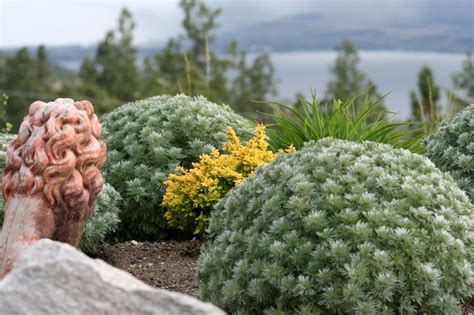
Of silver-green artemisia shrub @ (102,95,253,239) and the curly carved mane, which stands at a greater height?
the curly carved mane

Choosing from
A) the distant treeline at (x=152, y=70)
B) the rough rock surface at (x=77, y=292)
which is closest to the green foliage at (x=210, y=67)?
the distant treeline at (x=152, y=70)

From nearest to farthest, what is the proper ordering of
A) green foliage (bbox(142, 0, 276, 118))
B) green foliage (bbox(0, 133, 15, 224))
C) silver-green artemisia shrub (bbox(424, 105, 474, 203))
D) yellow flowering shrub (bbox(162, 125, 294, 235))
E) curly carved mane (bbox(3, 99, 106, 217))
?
curly carved mane (bbox(3, 99, 106, 217))
green foliage (bbox(0, 133, 15, 224))
silver-green artemisia shrub (bbox(424, 105, 474, 203))
yellow flowering shrub (bbox(162, 125, 294, 235))
green foliage (bbox(142, 0, 276, 118))

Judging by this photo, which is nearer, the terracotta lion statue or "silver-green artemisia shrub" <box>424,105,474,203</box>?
the terracotta lion statue

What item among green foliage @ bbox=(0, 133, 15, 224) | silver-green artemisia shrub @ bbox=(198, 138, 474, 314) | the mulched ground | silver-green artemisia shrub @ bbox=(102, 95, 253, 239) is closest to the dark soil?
the mulched ground

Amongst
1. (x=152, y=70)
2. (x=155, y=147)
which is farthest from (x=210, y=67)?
(x=155, y=147)

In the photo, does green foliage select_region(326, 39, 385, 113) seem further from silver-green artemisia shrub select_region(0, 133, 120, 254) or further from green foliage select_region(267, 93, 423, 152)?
silver-green artemisia shrub select_region(0, 133, 120, 254)

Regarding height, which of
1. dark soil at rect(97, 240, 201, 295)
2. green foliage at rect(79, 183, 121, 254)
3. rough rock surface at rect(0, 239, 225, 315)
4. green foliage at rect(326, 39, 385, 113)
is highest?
rough rock surface at rect(0, 239, 225, 315)

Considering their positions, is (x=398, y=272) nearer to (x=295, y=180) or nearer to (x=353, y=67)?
(x=295, y=180)

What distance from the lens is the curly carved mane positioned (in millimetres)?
4555

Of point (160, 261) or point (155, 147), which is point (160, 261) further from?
point (155, 147)

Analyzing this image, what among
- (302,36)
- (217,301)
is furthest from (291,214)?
(302,36)

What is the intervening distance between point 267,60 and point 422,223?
37575 millimetres

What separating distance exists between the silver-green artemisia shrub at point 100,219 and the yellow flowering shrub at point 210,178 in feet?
1.43

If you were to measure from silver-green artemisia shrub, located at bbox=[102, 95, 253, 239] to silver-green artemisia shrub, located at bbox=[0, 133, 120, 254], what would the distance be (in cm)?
43
